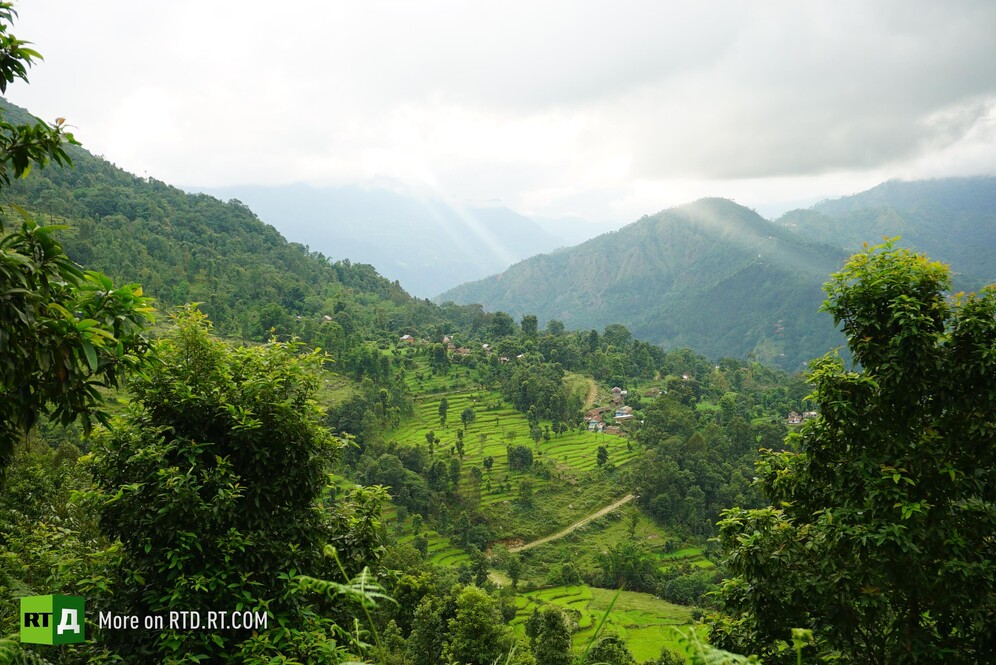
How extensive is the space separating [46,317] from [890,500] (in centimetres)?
614

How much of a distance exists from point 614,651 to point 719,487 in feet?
98.6

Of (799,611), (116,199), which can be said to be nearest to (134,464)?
(799,611)

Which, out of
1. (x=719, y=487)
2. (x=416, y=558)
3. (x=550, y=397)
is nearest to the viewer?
(x=416, y=558)

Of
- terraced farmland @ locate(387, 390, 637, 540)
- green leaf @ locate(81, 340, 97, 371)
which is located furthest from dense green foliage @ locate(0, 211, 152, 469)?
terraced farmland @ locate(387, 390, 637, 540)

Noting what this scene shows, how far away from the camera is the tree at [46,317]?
2.75m

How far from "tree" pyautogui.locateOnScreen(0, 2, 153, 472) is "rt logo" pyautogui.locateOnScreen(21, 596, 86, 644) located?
64.1 inches

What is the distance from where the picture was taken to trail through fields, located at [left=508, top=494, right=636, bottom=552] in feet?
125

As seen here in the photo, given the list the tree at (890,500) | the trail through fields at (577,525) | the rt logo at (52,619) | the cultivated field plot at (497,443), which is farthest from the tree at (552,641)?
the cultivated field plot at (497,443)

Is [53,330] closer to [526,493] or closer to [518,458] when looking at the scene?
[526,493]

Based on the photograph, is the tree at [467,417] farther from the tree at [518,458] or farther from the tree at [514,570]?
the tree at [514,570]

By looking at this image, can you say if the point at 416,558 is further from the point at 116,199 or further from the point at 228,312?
the point at 116,199

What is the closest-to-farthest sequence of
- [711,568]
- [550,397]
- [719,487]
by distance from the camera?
1. [711,568]
2. [719,487]
3. [550,397]

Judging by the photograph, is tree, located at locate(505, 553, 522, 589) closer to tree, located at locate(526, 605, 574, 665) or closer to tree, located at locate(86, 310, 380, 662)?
tree, located at locate(526, 605, 574, 665)

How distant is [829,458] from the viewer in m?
5.52
